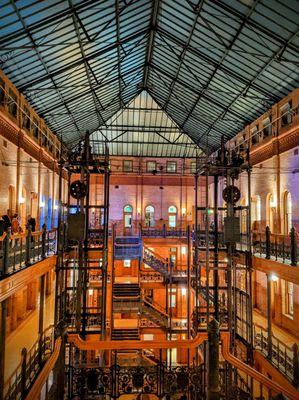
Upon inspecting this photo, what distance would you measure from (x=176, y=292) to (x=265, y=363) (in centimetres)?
1723

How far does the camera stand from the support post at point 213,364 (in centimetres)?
802

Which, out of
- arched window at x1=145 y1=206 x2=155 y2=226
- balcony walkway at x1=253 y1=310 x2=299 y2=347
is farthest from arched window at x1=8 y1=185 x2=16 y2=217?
arched window at x1=145 y1=206 x2=155 y2=226

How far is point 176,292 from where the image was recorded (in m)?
30.3

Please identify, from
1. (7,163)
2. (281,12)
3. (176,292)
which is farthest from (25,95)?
(176,292)

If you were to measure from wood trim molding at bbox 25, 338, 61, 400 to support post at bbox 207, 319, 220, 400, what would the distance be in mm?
4000

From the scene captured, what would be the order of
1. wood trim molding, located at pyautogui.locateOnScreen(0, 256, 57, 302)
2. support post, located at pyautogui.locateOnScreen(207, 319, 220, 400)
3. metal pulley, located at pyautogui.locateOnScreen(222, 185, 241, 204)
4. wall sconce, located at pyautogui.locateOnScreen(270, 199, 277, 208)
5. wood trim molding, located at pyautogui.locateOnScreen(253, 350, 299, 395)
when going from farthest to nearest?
wall sconce, located at pyautogui.locateOnScreen(270, 199, 277, 208), metal pulley, located at pyautogui.locateOnScreen(222, 185, 241, 204), wood trim molding, located at pyautogui.locateOnScreen(253, 350, 299, 395), wood trim molding, located at pyautogui.locateOnScreen(0, 256, 57, 302), support post, located at pyautogui.locateOnScreen(207, 319, 220, 400)

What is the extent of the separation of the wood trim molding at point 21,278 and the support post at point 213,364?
Answer: 586 cm

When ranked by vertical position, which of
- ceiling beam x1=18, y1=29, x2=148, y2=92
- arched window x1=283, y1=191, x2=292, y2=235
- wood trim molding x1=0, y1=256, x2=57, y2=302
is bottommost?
wood trim molding x1=0, y1=256, x2=57, y2=302

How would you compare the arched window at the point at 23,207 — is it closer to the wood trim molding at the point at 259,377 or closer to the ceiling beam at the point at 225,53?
the ceiling beam at the point at 225,53

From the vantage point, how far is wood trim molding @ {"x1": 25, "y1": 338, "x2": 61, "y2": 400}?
802cm

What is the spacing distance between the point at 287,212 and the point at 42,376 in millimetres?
15034

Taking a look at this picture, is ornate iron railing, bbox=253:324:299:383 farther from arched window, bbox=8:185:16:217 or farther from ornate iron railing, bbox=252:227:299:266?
arched window, bbox=8:185:16:217

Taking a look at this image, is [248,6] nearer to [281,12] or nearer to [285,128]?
[281,12]

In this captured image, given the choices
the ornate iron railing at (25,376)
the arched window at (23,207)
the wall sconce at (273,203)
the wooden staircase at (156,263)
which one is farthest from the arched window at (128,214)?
the ornate iron railing at (25,376)
